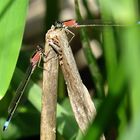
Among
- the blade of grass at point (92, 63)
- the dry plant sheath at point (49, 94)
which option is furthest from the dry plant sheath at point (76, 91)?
the blade of grass at point (92, 63)

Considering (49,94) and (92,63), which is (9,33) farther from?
(92,63)

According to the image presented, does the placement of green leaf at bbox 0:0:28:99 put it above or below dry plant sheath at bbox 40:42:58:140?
above

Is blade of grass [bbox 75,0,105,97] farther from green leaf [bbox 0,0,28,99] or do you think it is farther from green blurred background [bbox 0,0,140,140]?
green leaf [bbox 0,0,28,99]

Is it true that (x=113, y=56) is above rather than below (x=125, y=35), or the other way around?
below

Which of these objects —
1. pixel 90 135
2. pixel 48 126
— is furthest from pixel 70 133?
pixel 90 135

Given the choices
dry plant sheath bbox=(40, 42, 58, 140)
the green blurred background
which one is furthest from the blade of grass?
dry plant sheath bbox=(40, 42, 58, 140)

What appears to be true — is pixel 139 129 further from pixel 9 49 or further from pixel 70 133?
pixel 70 133

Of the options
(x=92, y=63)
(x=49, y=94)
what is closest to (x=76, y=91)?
(x=49, y=94)

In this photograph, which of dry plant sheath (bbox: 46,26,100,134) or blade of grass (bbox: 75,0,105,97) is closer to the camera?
dry plant sheath (bbox: 46,26,100,134)
